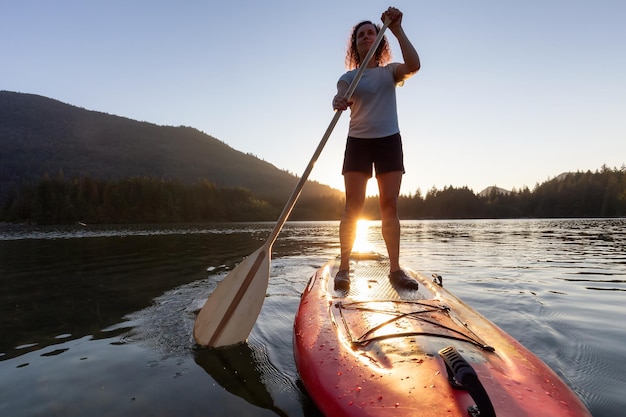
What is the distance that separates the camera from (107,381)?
304cm

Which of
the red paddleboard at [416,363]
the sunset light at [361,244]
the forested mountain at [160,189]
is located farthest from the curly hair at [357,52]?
the forested mountain at [160,189]

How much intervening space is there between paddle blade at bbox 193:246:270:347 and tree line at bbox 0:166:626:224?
261 ft

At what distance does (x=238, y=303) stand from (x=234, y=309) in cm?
7

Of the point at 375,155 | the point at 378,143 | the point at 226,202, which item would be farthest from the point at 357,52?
the point at 226,202

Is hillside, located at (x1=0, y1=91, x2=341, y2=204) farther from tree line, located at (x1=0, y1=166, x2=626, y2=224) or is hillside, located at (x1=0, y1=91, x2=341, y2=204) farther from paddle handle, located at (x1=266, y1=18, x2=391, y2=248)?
paddle handle, located at (x1=266, y1=18, x2=391, y2=248)

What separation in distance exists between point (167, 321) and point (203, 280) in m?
2.88

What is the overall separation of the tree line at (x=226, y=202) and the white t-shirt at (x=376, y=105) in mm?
79977

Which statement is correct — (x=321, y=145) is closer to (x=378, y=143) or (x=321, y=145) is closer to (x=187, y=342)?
(x=378, y=143)

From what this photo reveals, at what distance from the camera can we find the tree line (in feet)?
240

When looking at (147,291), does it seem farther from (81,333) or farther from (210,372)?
(210,372)

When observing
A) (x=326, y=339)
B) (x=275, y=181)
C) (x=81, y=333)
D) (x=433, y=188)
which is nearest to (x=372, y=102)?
(x=326, y=339)

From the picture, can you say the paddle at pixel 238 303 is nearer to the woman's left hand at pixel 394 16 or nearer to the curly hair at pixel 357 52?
the woman's left hand at pixel 394 16

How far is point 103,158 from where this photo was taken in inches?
6112

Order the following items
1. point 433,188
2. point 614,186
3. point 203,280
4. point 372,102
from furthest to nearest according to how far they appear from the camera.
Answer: point 433,188 → point 614,186 → point 203,280 → point 372,102
